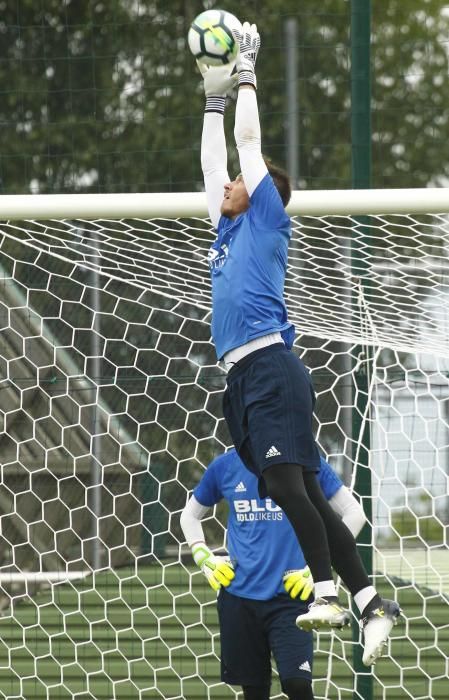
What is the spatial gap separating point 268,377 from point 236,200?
2.02ft

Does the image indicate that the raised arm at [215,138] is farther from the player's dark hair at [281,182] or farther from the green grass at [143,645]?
the green grass at [143,645]

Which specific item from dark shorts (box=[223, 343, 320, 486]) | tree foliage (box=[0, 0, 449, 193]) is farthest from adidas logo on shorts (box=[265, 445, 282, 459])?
tree foliage (box=[0, 0, 449, 193])

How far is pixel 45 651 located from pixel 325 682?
137 cm

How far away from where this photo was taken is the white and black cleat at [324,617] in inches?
154

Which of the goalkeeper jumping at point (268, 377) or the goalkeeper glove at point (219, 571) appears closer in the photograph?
the goalkeeper jumping at point (268, 377)

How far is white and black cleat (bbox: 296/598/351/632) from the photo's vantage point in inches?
154

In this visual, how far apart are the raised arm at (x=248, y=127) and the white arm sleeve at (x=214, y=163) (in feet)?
0.89

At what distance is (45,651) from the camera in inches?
246

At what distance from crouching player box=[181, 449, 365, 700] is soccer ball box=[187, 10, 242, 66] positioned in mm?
1552

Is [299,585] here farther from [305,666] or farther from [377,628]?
[377,628]

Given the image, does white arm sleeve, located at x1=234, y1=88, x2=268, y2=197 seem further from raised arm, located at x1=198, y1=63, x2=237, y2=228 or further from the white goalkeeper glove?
raised arm, located at x1=198, y1=63, x2=237, y2=228

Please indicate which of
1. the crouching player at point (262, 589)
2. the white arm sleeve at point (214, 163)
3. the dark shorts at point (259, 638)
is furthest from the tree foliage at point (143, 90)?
the dark shorts at point (259, 638)

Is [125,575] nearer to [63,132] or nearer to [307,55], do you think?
[307,55]

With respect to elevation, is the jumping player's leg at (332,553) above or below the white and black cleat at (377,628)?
above
